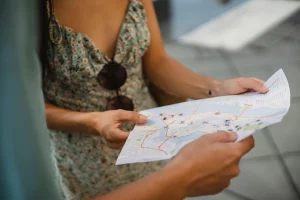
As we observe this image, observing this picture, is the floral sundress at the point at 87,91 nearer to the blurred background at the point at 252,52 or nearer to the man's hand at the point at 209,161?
the man's hand at the point at 209,161

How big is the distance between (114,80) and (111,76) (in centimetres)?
1

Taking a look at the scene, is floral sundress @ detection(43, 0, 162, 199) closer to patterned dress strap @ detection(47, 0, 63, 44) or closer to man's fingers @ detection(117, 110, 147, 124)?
patterned dress strap @ detection(47, 0, 63, 44)

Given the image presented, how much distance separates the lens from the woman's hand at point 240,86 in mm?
777

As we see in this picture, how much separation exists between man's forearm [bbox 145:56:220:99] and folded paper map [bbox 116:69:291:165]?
106 millimetres

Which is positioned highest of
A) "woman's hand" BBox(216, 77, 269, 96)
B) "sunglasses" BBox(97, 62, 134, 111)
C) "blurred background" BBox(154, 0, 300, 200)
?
"sunglasses" BBox(97, 62, 134, 111)

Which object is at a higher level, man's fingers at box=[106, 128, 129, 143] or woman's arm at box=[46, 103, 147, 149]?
woman's arm at box=[46, 103, 147, 149]

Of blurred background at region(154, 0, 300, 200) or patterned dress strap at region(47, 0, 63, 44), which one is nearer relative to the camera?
patterned dress strap at region(47, 0, 63, 44)

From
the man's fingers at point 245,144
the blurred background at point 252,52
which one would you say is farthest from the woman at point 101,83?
the blurred background at point 252,52

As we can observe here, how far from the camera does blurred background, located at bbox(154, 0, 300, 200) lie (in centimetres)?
164

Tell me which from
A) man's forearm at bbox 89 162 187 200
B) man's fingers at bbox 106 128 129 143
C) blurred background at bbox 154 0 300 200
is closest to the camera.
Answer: man's forearm at bbox 89 162 187 200

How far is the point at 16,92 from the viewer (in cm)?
35

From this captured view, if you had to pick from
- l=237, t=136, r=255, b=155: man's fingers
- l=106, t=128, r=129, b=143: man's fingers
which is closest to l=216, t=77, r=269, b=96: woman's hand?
l=237, t=136, r=255, b=155: man's fingers

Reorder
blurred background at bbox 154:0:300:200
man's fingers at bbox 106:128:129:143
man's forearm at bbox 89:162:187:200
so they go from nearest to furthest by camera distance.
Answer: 1. man's forearm at bbox 89:162:187:200
2. man's fingers at bbox 106:128:129:143
3. blurred background at bbox 154:0:300:200

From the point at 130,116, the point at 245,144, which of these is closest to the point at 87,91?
the point at 130,116
